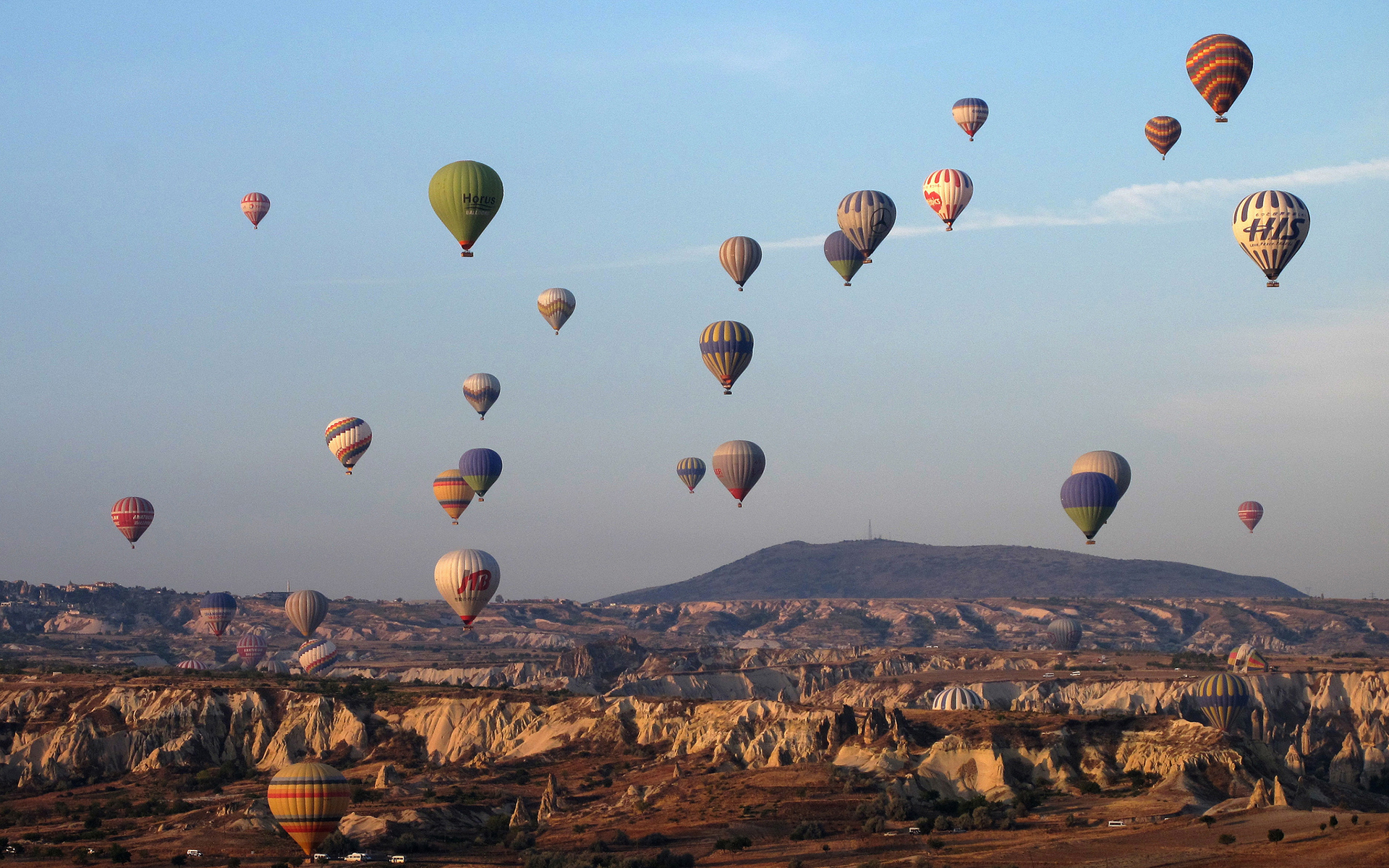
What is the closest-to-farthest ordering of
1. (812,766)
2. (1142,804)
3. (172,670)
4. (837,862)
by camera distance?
(837,862) < (1142,804) < (812,766) < (172,670)

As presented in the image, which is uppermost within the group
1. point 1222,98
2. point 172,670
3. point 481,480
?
point 1222,98

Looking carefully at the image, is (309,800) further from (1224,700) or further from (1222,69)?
(1224,700)

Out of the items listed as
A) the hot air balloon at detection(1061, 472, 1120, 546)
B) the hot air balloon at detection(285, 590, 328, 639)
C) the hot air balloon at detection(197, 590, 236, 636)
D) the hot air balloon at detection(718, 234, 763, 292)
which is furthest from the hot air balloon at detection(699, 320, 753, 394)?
the hot air balloon at detection(197, 590, 236, 636)

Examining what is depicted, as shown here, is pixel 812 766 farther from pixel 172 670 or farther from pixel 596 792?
pixel 172 670

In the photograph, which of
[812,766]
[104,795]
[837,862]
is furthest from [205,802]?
[837,862]

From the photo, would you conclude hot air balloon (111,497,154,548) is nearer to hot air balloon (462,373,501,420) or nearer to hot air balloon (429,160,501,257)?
hot air balloon (462,373,501,420)

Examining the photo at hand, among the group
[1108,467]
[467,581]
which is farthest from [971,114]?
[467,581]
